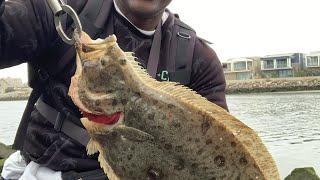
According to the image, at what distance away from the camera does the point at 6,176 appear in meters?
4.75

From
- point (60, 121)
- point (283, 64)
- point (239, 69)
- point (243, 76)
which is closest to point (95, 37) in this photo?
point (60, 121)

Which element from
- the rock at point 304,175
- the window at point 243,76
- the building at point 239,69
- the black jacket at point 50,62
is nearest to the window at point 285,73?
the building at point 239,69

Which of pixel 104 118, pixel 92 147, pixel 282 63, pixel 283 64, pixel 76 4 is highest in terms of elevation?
pixel 76 4

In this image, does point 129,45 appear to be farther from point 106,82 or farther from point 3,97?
point 3,97

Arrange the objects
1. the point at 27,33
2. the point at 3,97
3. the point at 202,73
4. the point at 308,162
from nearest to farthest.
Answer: the point at 27,33 → the point at 202,73 → the point at 308,162 → the point at 3,97

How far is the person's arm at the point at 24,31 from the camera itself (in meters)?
3.73

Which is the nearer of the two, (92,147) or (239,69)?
(92,147)

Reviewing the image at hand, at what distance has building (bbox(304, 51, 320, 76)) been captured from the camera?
137200 millimetres

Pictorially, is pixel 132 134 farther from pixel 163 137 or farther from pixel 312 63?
pixel 312 63

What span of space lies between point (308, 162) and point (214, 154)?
80.4 feet

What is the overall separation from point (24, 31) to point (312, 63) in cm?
14497

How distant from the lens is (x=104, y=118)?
3.15 meters

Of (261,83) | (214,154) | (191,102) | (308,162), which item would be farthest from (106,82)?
(261,83)

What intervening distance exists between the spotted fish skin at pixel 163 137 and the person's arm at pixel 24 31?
820 millimetres
